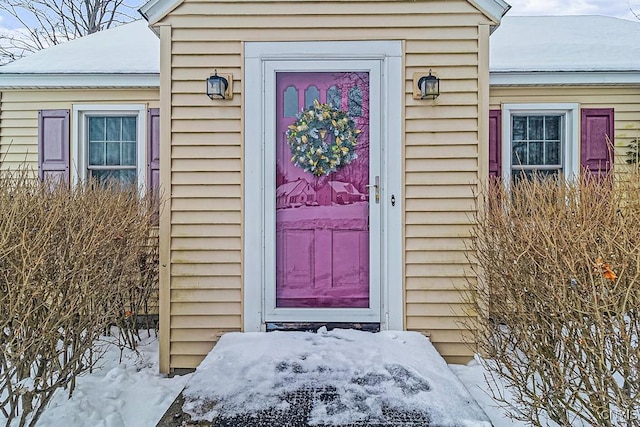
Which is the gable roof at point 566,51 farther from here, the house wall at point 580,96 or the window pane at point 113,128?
the window pane at point 113,128

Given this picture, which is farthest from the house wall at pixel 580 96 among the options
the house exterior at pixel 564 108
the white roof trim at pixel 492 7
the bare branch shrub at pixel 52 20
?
the bare branch shrub at pixel 52 20

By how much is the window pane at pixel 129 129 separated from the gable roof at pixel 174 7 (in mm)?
2065

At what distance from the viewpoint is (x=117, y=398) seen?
3.39m

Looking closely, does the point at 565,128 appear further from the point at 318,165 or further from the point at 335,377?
the point at 335,377

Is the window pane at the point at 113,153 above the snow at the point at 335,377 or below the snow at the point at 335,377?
above

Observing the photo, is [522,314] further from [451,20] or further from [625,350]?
[451,20]

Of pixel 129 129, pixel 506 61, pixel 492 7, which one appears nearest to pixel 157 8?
pixel 129 129

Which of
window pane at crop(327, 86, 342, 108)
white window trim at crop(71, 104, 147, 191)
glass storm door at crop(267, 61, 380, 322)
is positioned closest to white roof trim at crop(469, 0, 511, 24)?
glass storm door at crop(267, 61, 380, 322)

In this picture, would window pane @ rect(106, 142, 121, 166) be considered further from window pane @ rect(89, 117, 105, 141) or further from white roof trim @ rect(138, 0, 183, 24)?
white roof trim @ rect(138, 0, 183, 24)

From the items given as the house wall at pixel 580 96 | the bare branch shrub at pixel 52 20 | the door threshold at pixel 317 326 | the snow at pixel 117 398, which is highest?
the bare branch shrub at pixel 52 20

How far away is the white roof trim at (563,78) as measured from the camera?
5191 mm

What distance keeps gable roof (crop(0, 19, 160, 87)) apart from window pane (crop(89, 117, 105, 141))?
409 mm

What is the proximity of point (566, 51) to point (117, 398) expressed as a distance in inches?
238

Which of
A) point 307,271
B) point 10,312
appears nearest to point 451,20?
point 307,271
